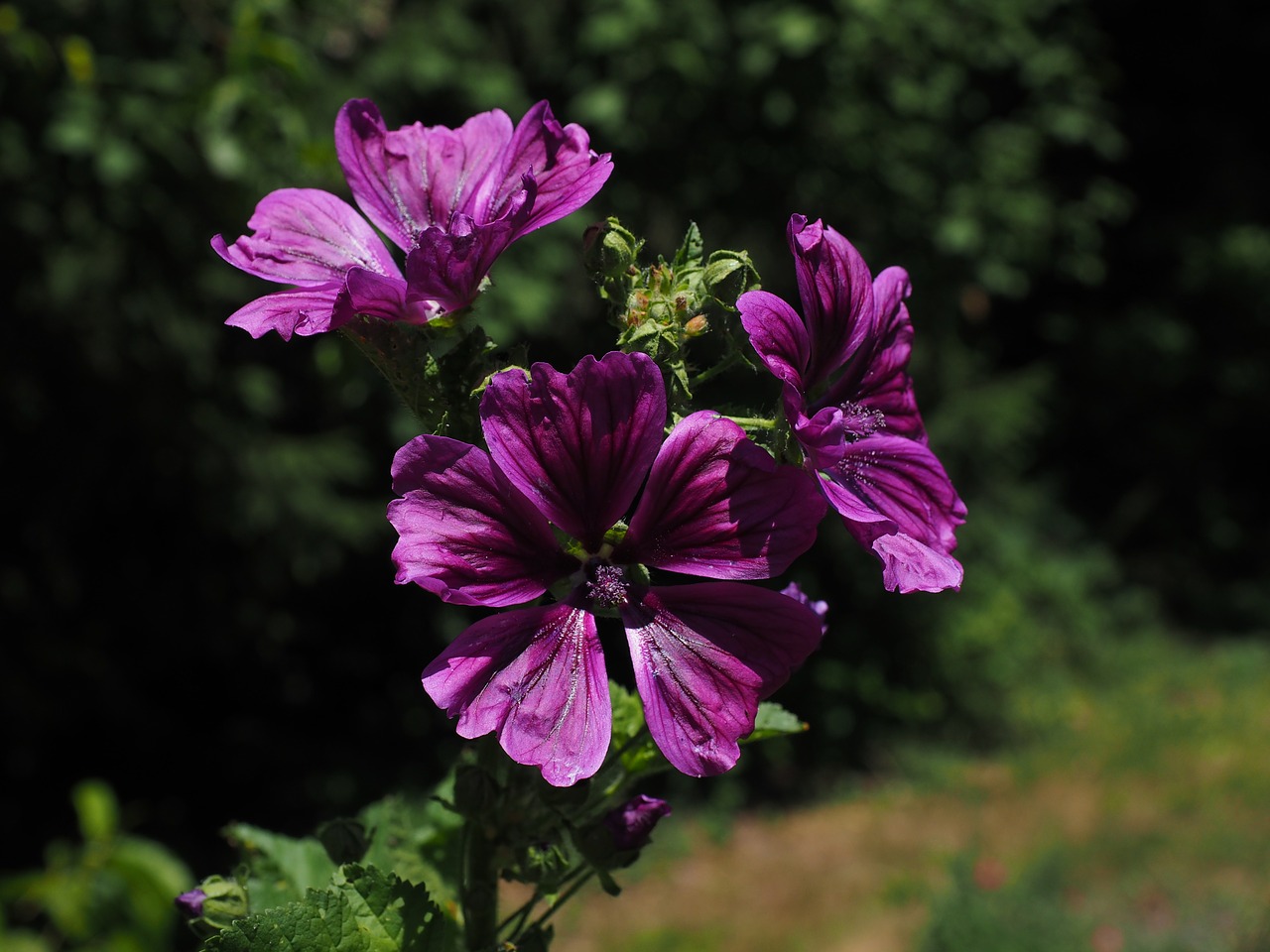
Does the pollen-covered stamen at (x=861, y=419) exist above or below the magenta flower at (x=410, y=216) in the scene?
below

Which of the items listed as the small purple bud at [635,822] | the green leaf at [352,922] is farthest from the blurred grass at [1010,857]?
the green leaf at [352,922]

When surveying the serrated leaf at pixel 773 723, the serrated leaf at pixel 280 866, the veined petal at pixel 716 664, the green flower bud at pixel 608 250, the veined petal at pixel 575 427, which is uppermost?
the green flower bud at pixel 608 250

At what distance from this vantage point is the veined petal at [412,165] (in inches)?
52.3

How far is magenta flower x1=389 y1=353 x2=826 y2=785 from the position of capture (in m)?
1.04

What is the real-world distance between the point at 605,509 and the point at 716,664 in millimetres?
175

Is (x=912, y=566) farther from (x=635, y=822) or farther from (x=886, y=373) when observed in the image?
(x=635, y=822)

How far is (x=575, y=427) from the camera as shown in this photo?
1.07 m

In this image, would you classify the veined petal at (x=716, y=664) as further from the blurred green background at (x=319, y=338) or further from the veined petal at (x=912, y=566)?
the blurred green background at (x=319, y=338)

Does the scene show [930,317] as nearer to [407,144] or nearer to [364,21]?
[364,21]

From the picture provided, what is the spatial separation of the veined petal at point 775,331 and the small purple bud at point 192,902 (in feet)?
2.81

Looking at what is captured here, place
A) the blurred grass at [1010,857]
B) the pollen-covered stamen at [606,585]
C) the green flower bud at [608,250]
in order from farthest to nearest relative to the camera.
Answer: the blurred grass at [1010,857] < the green flower bud at [608,250] < the pollen-covered stamen at [606,585]

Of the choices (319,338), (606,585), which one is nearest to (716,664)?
(606,585)

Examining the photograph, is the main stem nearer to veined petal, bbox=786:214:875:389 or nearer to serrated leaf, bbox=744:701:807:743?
serrated leaf, bbox=744:701:807:743

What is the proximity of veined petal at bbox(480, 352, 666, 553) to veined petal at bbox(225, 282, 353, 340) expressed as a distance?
18 centimetres
